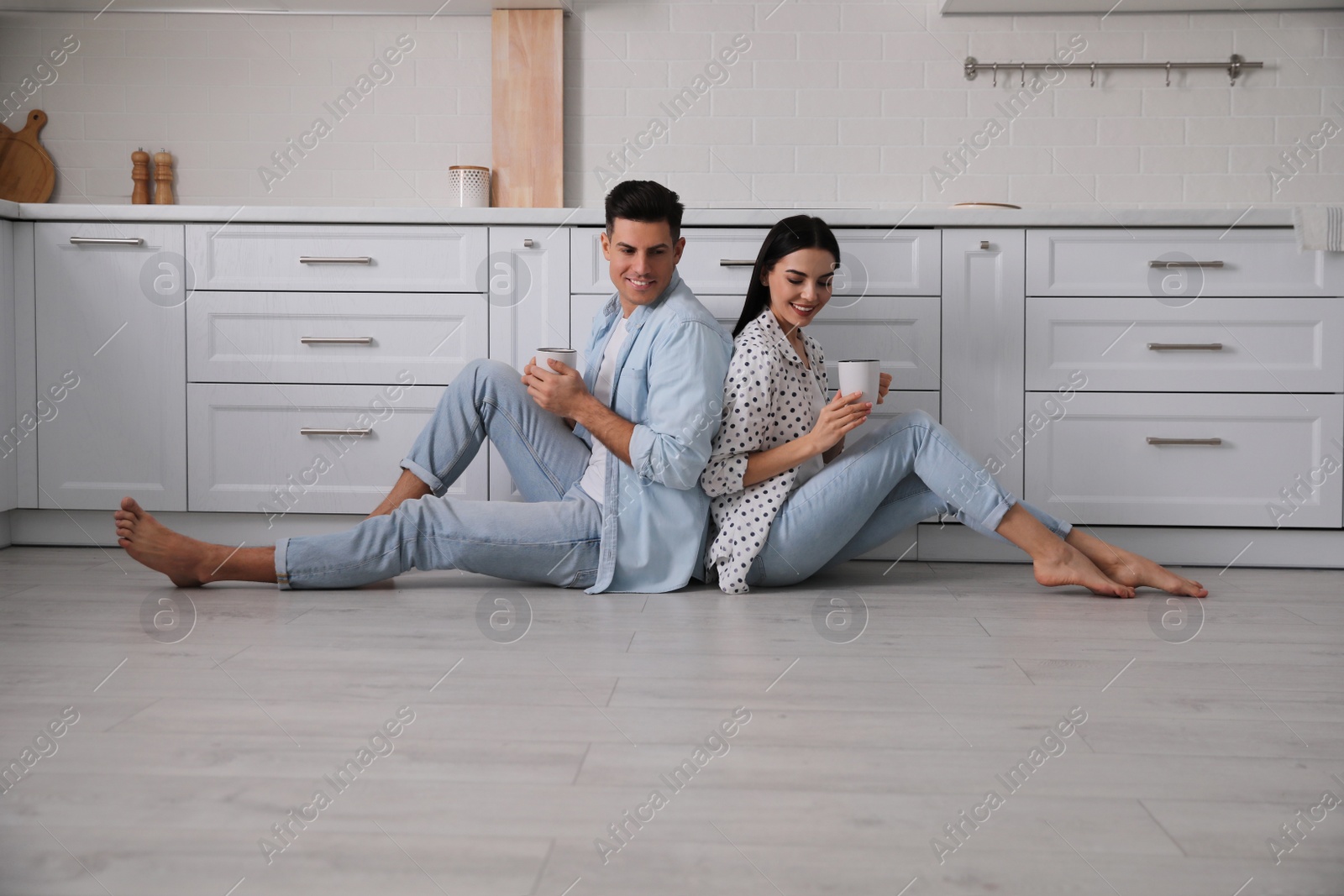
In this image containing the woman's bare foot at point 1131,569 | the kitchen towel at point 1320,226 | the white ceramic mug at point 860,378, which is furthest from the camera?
the kitchen towel at point 1320,226

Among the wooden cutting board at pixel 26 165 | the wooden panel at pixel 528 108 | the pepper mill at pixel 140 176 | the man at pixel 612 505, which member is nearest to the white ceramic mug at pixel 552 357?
the man at pixel 612 505

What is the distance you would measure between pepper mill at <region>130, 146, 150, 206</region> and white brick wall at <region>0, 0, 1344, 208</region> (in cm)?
8

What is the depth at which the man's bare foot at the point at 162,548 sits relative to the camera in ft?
6.11

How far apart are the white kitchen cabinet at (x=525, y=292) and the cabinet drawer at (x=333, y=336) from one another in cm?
5

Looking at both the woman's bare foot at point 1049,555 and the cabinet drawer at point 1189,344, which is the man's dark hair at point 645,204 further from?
the cabinet drawer at point 1189,344

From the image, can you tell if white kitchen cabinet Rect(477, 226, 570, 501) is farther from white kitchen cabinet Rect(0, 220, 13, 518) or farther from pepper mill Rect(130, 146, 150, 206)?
pepper mill Rect(130, 146, 150, 206)

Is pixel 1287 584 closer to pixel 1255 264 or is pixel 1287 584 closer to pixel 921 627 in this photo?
pixel 1255 264

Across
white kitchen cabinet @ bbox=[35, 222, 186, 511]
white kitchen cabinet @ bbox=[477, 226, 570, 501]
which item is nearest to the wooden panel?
white kitchen cabinet @ bbox=[477, 226, 570, 501]

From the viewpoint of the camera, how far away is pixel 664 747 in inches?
44.7

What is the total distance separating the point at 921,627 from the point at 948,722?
1.72ft

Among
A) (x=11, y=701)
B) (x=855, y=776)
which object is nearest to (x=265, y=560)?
(x=11, y=701)

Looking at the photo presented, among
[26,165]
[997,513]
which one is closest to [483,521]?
[997,513]

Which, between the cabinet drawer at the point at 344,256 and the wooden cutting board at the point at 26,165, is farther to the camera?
the wooden cutting board at the point at 26,165

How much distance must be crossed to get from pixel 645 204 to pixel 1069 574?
42.0 inches
